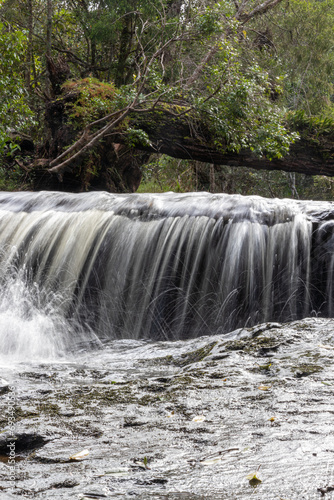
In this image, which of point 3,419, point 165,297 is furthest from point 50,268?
point 3,419

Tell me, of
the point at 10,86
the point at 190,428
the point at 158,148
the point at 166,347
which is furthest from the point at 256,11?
the point at 190,428

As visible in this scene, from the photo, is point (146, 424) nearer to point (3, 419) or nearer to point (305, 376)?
point (3, 419)

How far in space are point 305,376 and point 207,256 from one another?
3.32 metres

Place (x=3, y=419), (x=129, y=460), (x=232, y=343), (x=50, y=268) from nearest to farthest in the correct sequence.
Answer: (x=129, y=460) < (x=3, y=419) < (x=232, y=343) < (x=50, y=268)

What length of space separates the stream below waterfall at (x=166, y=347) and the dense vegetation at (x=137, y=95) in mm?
3117

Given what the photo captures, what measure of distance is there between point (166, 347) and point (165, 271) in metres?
1.48

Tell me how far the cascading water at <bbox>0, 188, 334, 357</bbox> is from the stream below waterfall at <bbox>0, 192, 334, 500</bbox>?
0.06 feet

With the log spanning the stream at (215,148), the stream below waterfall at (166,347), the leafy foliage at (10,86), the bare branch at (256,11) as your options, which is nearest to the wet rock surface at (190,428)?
the stream below waterfall at (166,347)

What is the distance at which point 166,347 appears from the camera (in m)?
4.70

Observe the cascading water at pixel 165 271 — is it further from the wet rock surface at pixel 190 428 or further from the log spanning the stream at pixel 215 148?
the log spanning the stream at pixel 215 148

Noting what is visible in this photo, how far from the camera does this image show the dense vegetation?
10586 mm

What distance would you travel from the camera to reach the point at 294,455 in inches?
67.4

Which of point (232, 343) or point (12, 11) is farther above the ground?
point (12, 11)

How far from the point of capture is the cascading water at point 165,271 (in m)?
5.47
